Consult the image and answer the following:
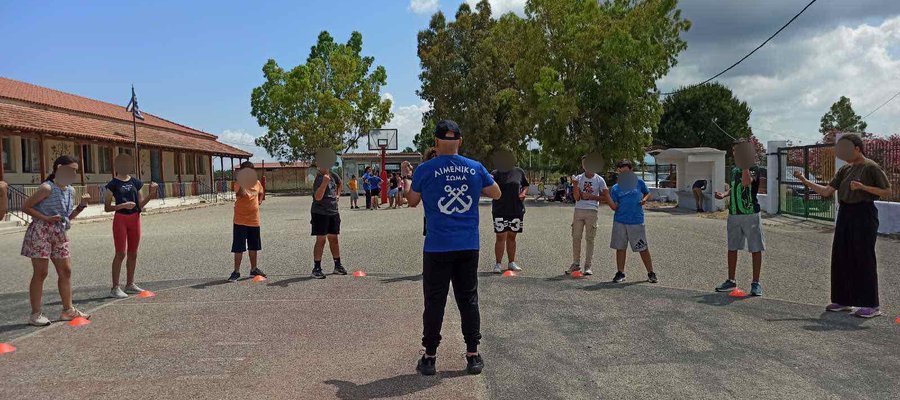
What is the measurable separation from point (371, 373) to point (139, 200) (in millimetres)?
4704

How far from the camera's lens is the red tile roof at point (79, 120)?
2514cm

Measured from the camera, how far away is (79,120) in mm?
30109

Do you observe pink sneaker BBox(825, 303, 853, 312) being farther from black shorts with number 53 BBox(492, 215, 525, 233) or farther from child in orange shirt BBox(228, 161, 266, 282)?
child in orange shirt BBox(228, 161, 266, 282)

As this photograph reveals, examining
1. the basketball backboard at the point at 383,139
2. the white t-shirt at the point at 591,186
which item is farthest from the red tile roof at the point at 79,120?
the white t-shirt at the point at 591,186

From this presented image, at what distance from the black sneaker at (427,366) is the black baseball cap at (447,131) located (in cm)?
156

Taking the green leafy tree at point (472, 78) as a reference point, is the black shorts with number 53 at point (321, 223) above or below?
below

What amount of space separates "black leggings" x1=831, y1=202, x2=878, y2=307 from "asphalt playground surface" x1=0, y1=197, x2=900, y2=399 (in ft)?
0.90

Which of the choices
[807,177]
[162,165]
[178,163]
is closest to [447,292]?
[807,177]

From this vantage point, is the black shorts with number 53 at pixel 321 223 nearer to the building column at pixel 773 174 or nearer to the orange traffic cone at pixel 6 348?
the orange traffic cone at pixel 6 348

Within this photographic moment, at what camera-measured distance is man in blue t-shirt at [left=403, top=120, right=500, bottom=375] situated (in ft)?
14.9

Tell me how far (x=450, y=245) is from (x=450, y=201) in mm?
306

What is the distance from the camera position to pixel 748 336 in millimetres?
5484

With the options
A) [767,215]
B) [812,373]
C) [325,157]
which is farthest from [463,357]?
[767,215]

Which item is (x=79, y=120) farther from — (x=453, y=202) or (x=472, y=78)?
(x=453, y=202)
